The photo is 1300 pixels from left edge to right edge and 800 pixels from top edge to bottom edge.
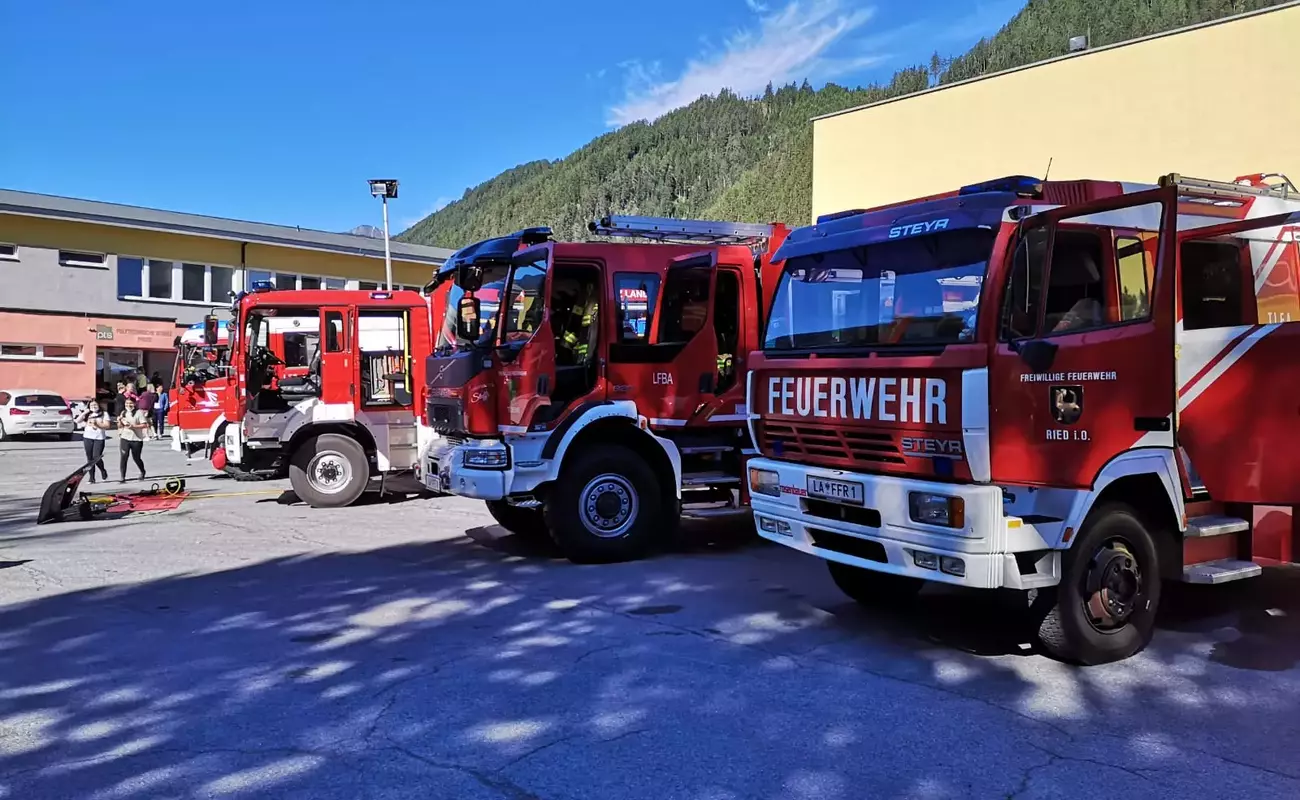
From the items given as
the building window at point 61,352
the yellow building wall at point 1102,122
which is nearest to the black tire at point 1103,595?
the yellow building wall at point 1102,122

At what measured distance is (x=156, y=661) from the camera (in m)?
5.69

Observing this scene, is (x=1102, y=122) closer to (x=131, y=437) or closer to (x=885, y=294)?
(x=885, y=294)

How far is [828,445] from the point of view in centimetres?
593

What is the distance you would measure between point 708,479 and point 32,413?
24.8 m

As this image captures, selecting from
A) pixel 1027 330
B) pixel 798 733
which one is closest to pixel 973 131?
pixel 1027 330

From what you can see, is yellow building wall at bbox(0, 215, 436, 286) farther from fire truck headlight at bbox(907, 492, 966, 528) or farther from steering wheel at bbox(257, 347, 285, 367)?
fire truck headlight at bbox(907, 492, 966, 528)

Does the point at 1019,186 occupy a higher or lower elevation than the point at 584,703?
higher

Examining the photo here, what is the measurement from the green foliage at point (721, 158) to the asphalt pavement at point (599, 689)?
33.6 meters

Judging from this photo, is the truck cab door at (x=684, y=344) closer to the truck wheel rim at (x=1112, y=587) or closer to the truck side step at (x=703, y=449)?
the truck side step at (x=703, y=449)

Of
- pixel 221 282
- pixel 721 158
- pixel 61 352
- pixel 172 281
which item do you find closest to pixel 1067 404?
pixel 61 352

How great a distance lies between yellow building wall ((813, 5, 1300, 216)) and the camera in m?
14.4

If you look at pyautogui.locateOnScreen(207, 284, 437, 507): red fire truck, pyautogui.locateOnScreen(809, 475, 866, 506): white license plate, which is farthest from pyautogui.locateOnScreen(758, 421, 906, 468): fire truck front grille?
pyautogui.locateOnScreen(207, 284, 437, 507): red fire truck

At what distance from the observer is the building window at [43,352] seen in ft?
98.1

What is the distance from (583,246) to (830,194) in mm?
13620
